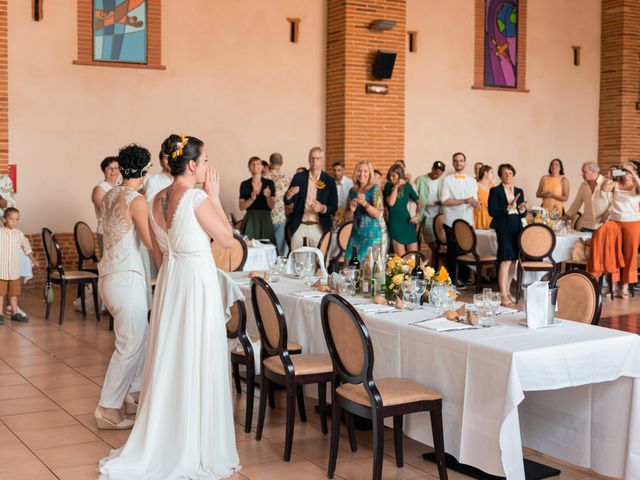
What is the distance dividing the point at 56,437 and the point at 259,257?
3.91m

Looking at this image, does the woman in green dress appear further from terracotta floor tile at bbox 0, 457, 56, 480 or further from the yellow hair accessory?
terracotta floor tile at bbox 0, 457, 56, 480

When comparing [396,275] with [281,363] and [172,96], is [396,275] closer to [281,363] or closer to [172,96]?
[281,363]

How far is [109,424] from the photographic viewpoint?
207 inches

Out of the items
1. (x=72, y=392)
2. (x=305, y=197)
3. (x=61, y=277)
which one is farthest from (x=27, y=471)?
A: (x=305, y=197)

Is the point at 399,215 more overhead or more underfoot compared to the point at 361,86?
more underfoot

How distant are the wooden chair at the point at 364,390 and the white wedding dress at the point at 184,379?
563 millimetres

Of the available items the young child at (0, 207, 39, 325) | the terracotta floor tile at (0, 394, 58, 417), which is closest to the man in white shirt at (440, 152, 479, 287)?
the young child at (0, 207, 39, 325)

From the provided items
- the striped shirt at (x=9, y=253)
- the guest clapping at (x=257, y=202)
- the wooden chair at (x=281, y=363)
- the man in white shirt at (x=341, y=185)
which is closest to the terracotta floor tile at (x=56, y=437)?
the wooden chair at (x=281, y=363)

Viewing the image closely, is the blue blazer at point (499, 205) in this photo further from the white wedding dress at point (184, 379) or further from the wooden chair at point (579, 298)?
the white wedding dress at point (184, 379)

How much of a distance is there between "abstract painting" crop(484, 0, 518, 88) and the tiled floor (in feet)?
32.8

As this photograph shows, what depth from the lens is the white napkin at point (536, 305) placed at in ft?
14.4

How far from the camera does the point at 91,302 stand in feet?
32.5

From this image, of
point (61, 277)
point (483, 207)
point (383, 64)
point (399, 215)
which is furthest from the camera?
point (383, 64)

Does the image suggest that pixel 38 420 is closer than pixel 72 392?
Yes
